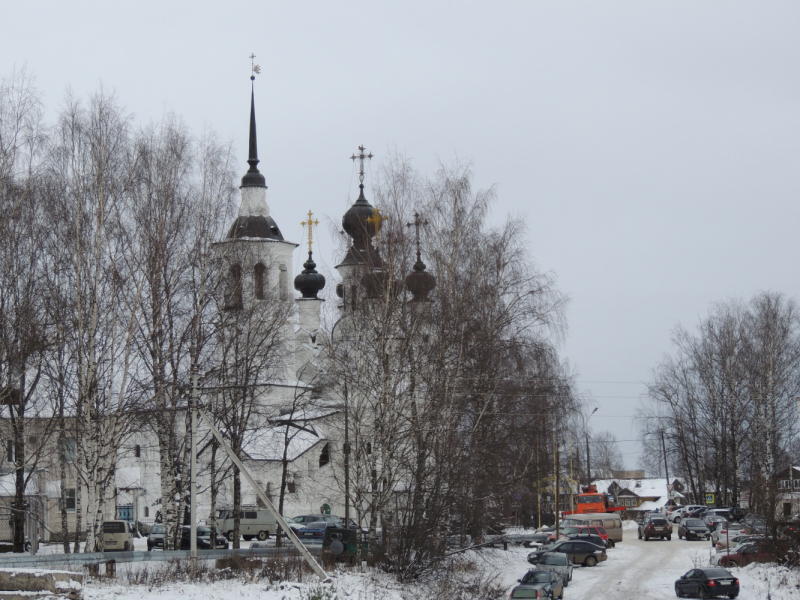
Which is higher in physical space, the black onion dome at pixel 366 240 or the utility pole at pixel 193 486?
the black onion dome at pixel 366 240

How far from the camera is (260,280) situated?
1208 inches

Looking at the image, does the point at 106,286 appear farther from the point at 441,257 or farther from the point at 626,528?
the point at 626,528

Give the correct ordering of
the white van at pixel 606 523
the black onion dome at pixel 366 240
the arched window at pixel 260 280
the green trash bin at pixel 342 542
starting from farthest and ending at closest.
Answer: the white van at pixel 606 523 → the arched window at pixel 260 280 → the black onion dome at pixel 366 240 → the green trash bin at pixel 342 542

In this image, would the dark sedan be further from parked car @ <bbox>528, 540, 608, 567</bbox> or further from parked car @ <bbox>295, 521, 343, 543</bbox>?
parked car @ <bbox>528, 540, 608, 567</bbox>

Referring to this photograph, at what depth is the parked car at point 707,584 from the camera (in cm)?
2573

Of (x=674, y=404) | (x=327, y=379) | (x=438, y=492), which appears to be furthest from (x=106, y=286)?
(x=674, y=404)

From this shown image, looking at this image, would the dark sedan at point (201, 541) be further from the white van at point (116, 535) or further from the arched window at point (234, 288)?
the arched window at point (234, 288)

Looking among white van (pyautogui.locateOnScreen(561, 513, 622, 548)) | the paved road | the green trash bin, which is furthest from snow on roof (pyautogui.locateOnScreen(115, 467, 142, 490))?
the green trash bin

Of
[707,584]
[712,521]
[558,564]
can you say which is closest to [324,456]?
[712,521]

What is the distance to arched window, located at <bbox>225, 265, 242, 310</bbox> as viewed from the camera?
1087 inches

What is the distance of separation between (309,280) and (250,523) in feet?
56.0

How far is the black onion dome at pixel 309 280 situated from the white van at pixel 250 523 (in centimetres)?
1591

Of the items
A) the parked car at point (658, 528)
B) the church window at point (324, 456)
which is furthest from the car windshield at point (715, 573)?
the church window at point (324, 456)

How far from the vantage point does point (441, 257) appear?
92.0 ft
